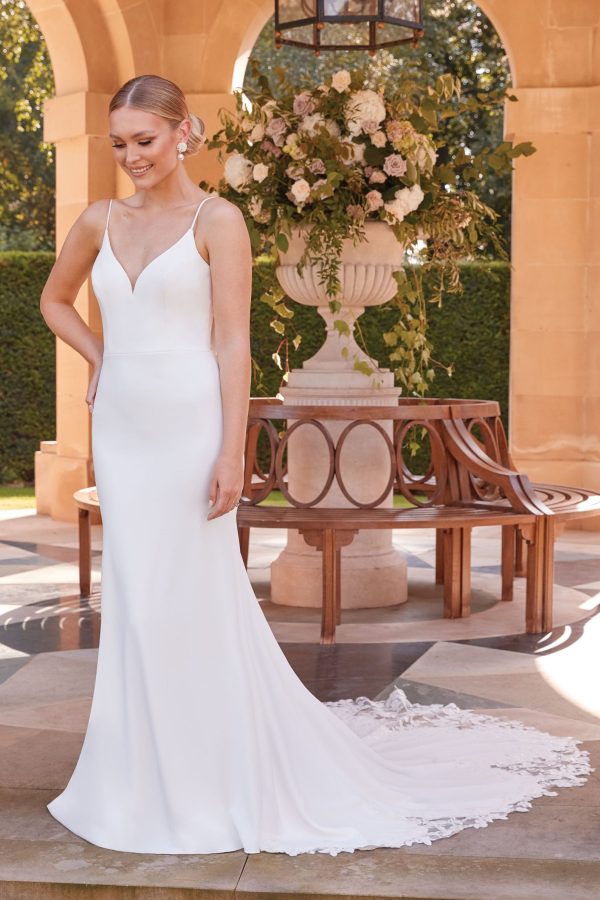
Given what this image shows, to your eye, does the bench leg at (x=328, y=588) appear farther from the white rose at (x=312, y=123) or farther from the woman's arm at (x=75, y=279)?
the woman's arm at (x=75, y=279)

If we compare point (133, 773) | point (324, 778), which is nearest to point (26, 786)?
point (133, 773)

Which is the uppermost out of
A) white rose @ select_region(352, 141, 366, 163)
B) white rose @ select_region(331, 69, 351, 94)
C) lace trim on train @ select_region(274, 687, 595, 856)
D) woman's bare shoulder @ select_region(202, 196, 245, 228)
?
white rose @ select_region(331, 69, 351, 94)

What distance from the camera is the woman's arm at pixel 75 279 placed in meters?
3.56

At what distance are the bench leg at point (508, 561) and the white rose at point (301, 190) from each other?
191 centimetres

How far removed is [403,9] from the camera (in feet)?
20.4

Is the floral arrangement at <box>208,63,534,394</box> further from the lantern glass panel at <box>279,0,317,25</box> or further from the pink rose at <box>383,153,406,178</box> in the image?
the lantern glass panel at <box>279,0,317,25</box>

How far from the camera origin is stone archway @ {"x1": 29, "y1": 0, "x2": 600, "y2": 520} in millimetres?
9500

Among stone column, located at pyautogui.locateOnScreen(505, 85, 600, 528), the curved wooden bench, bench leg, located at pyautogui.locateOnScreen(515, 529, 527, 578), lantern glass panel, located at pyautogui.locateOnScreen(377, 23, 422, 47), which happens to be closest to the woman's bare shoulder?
the curved wooden bench

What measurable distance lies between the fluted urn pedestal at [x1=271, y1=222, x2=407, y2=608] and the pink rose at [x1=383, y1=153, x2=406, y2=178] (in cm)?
37

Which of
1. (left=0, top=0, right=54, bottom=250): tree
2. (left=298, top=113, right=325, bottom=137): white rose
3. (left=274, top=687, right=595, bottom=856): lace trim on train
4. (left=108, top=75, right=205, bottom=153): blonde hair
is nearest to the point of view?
(left=108, top=75, right=205, bottom=153): blonde hair

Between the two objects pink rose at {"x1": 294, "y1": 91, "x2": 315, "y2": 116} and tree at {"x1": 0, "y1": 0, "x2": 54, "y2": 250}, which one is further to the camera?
tree at {"x1": 0, "y1": 0, "x2": 54, "y2": 250}

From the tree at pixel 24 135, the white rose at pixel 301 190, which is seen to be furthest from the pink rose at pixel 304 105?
the tree at pixel 24 135

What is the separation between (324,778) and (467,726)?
38.9 inches

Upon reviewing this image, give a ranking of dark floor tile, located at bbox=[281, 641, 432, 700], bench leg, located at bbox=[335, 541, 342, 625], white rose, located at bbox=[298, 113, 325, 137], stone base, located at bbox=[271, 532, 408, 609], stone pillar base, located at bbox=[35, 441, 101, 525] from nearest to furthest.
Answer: dark floor tile, located at bbox=[281, 641, 432, 700], bench leg, located at bbox=[335, 541, 342, 625], white rose, located at bbox=[298, 113, 325, 137], stone base, located at bbox=[271, 532, 408, 609], stone pillar base, located at bbox=[35, 441, 101, 525]
